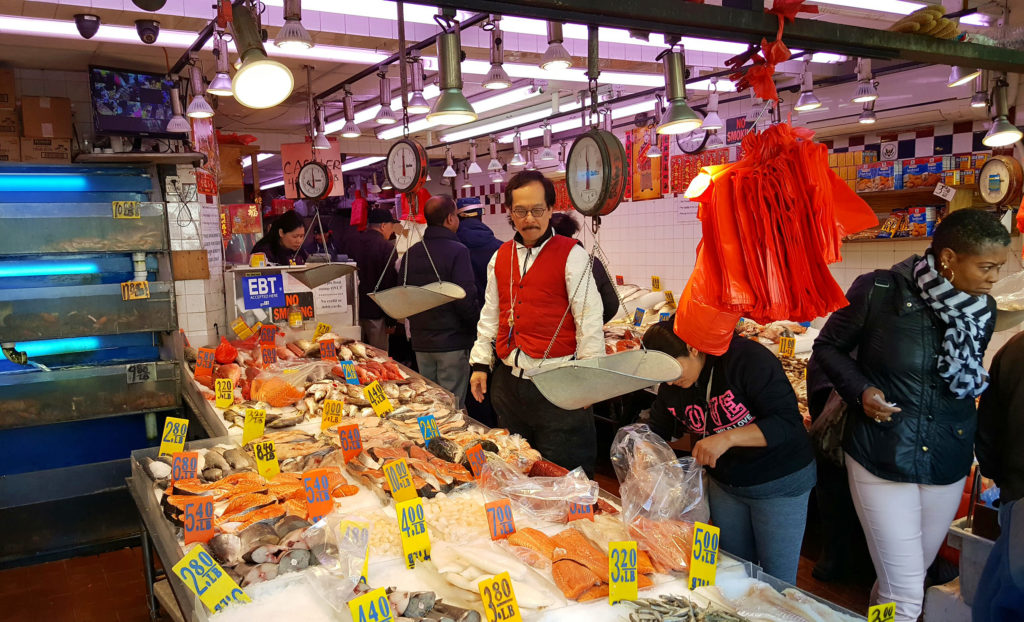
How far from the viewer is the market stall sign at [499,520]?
238 cm

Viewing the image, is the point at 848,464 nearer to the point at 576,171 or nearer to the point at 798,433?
the point at 798,433

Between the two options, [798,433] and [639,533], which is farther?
[798,433]

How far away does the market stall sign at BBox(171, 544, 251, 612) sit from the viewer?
6.48 feet

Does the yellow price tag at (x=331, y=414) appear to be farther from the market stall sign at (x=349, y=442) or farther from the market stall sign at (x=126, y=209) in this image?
the market stall sign at (x=126, y=209)

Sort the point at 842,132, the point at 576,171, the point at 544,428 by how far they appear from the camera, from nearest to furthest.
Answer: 1. the point at 576,171
2. the point at 544,428
3. the point at 842,132

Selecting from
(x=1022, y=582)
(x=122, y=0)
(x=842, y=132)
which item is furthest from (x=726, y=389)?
(x=842, y=132)

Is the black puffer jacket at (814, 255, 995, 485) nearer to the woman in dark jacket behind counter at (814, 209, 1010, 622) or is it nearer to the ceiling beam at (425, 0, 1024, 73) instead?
the woman in dark jacket behind counter at (814, 209, 1010, 622)

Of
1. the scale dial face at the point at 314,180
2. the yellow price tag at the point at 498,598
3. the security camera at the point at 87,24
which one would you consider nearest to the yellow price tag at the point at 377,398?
the yellow price tag at the point at 498,598

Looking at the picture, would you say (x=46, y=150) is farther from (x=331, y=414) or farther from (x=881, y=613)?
(x=881, y=613)

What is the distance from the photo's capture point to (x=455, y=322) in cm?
553

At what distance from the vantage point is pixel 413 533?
2258mm

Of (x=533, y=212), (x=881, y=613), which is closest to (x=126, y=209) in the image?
(x=533, y=212)

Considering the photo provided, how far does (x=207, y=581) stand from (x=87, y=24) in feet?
13.6

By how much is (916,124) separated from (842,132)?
68cm
